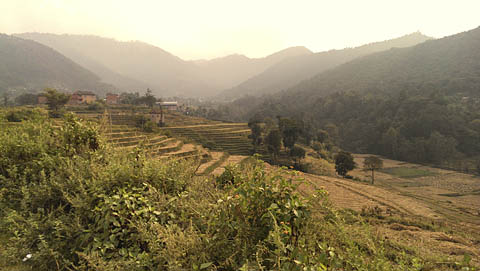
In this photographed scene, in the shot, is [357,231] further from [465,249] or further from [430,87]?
[430,87]

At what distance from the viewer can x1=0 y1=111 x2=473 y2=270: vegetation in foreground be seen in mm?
2443

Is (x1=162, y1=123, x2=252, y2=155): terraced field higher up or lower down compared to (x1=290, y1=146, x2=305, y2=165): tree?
higher up

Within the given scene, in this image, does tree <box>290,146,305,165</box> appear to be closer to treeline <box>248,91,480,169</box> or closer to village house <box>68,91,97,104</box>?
treeline <box>248,91,480,169</box>

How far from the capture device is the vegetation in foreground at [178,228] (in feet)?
8.02

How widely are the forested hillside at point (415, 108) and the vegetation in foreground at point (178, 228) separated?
58310mm

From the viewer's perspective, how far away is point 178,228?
2617 millimetres

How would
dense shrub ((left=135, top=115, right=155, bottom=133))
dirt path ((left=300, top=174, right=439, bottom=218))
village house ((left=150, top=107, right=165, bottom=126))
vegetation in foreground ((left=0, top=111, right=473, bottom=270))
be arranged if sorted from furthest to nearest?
village house ((left=150, top=107, right=165, bottom=126)) → dense shrub ((left=135, top=115, right=155, bottom=133)) → dirt path ((left=300, top=174, right=439, bottom=218)) → vegetation in foreground ((left=0, top=111, right=473, bottom=270))

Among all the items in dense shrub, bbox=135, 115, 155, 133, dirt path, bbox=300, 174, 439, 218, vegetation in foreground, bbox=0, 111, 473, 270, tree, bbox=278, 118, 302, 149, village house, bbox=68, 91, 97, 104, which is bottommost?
dirt path, bbox=300, 174, 439, 218

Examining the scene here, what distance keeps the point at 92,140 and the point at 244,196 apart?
175 inches

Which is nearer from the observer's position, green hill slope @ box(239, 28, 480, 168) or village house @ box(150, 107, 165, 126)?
village house @ box(150, 107, 165, 126)

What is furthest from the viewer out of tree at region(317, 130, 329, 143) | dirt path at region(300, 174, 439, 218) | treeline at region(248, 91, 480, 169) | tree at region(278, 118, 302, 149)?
tree at region(317, 130, 329, 143)

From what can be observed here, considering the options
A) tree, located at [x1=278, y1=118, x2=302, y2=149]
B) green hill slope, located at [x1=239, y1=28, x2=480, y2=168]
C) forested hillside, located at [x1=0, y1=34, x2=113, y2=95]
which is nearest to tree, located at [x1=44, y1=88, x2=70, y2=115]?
tree, located at [x1=278, y1=118, x2=302, y2=149]

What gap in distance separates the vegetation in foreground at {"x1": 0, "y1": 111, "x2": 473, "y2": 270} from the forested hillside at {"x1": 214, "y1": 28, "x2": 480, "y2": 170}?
5831 cm

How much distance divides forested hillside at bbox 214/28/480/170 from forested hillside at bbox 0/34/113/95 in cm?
12215
